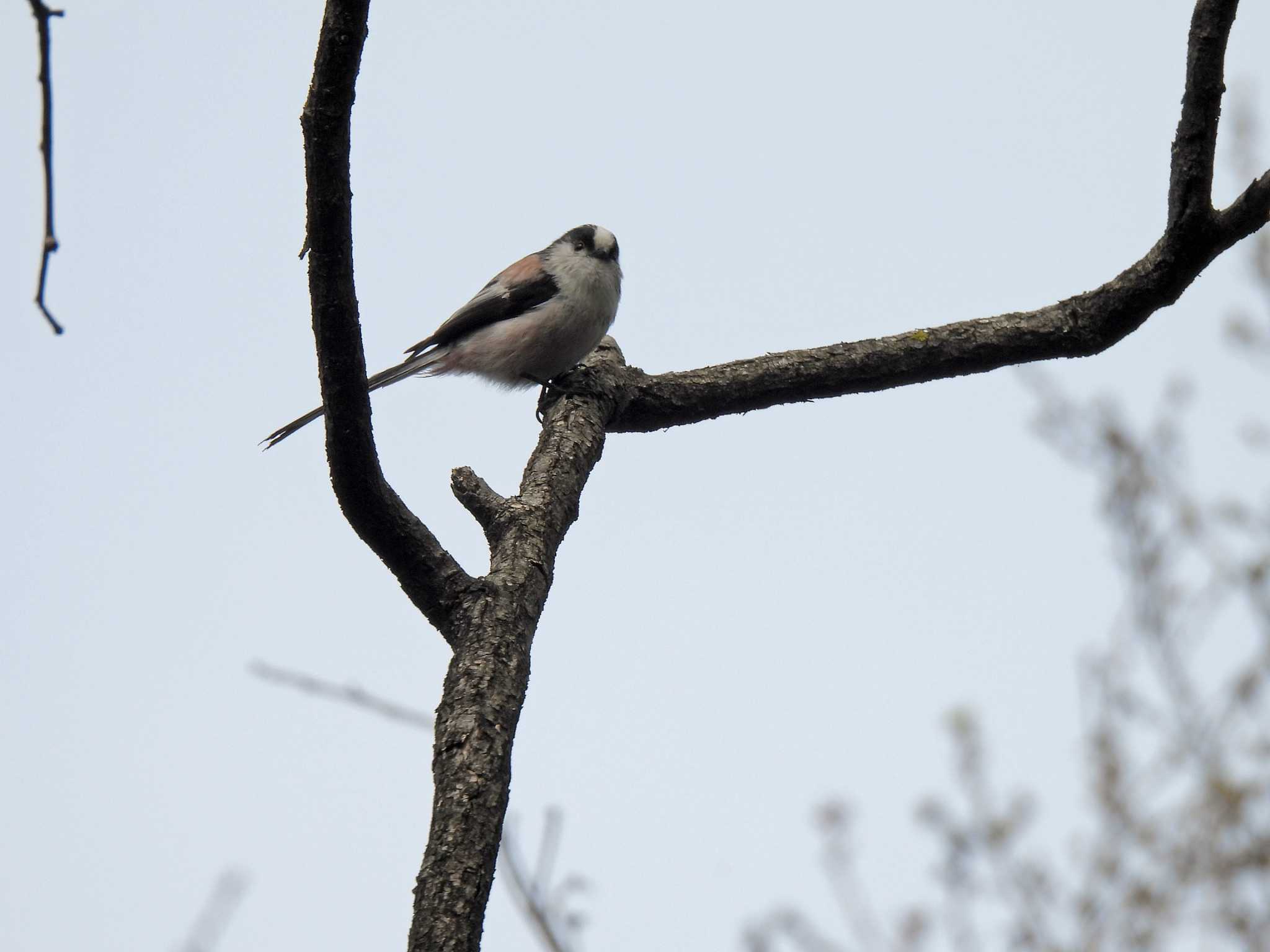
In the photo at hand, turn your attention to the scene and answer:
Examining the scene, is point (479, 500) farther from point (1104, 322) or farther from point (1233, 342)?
point (1233, 342)

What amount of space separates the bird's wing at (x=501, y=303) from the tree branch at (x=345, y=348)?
10.6 feet

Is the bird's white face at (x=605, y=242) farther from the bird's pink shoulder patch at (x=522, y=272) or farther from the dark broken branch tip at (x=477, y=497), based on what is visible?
the dark broken branch tip at (x=477, y=497)

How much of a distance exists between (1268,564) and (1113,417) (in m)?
1.31

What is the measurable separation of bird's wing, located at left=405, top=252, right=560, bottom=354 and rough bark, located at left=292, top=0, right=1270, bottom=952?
1.81 meters

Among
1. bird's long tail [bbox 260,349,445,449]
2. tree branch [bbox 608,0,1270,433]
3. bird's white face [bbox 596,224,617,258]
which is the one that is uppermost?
bird's white face [bbox 596,224,617,258]

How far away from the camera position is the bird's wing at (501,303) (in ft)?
19.4

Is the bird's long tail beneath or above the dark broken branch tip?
above

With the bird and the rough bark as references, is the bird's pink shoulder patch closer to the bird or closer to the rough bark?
the bird

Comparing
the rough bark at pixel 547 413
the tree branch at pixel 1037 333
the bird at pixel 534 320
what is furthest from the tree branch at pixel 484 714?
the bird at pixel 534 320

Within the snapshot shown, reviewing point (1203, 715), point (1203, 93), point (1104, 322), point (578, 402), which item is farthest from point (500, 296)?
point (1203, 715)

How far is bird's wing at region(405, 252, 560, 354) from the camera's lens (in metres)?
5.90

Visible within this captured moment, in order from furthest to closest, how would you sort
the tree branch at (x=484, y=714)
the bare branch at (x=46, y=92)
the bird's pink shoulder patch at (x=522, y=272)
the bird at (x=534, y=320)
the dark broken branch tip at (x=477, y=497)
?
the bird's pink shoulder patch at (x=522, y=272), the bird at (x=534, y=320), the dark broken branch tip at (x=477, y=497), the tree branch at (x=484, y=714), the bare branch at (x=46, y=92)

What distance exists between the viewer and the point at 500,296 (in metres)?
6.06

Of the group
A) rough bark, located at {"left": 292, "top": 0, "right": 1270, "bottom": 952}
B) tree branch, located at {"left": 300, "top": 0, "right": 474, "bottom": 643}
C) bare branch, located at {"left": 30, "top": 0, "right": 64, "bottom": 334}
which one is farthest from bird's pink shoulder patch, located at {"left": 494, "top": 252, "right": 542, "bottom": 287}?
bare branch, located at {"left": 30, "top": 0, "right": 64, "bottom": 334}
